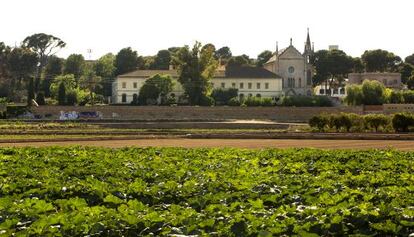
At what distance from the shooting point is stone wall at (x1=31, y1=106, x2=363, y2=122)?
7119 centimetres

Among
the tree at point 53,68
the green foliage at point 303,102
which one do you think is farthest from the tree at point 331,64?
the tree at point 53,68

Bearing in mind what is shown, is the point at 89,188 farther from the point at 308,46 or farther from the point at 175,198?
the point at 308,46

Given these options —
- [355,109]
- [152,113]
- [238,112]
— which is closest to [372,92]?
[355,109]

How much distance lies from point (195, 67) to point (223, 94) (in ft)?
30.7

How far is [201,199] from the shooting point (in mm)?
10875

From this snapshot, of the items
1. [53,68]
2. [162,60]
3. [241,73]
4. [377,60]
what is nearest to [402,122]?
[241,73]

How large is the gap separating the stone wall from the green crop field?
5143 centimetres

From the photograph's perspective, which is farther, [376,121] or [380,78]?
[380,78]

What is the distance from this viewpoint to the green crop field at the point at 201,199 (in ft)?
26.4

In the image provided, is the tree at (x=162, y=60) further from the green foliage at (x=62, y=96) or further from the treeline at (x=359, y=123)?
the treeline at (x=359, y=123)

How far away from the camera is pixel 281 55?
359 ft

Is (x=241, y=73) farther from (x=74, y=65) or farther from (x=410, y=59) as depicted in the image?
(x=410, y=59)

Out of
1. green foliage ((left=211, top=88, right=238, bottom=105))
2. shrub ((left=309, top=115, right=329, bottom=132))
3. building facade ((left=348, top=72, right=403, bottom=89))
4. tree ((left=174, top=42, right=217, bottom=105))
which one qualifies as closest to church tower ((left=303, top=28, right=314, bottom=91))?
building facade ((left=348, top=72, right=403, bottom=89))

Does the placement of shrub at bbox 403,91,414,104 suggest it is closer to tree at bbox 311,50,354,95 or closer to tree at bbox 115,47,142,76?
tree at bbox 311,50,354,95
